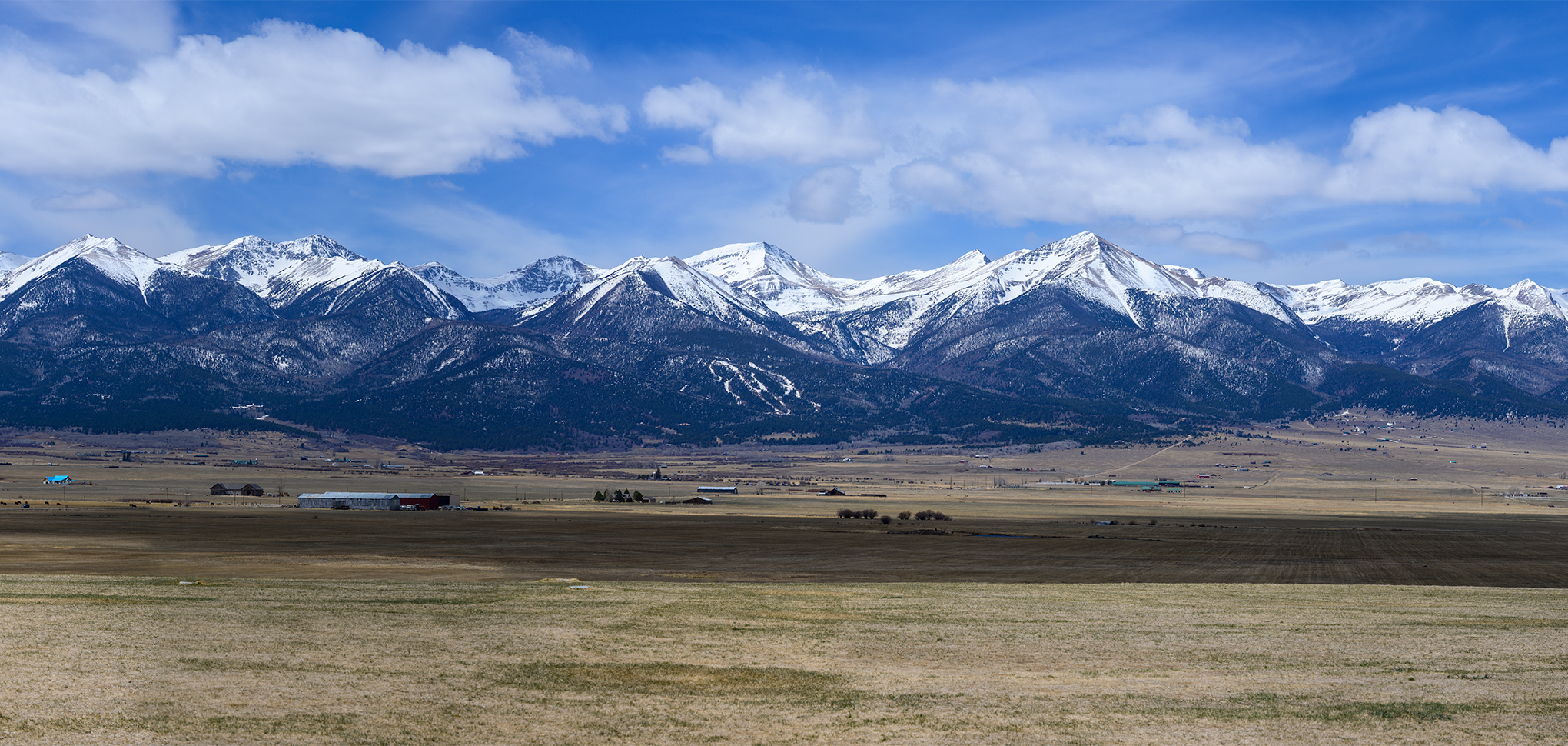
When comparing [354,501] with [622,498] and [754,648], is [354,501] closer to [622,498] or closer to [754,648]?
[622,498]

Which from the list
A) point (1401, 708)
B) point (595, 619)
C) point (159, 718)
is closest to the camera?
point (159, 718)

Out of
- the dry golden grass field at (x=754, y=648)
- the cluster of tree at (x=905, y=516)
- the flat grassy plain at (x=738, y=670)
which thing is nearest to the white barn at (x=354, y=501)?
the cluster of tree at (x=905, y=516)

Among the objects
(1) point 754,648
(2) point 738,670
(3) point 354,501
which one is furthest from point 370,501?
(2) point 738,670

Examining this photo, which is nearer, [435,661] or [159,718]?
[159,718]

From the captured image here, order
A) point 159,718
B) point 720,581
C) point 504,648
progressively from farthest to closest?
1. point 720,581
2. point 504,648
3. point 159,718

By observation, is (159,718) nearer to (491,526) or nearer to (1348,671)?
(1348,671)

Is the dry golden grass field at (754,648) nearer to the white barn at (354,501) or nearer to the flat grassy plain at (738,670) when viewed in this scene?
the flat grassy plain at (738,670)

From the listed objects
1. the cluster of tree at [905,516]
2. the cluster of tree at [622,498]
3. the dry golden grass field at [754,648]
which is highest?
the dry golden grass field at [754,648]

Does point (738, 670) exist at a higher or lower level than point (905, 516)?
higher

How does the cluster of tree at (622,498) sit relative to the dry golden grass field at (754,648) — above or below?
below

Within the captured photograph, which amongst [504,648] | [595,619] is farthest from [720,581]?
[504,648]

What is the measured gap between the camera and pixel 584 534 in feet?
321

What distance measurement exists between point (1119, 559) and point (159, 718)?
69.2m

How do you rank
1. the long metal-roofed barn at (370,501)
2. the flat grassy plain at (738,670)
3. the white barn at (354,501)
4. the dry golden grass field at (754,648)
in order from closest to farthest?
the flat grassy plain at (738,670)
the dry golden grass field at (754,648)
the white barn at (354,501)
the long metal-roofed barn at (370,501)
